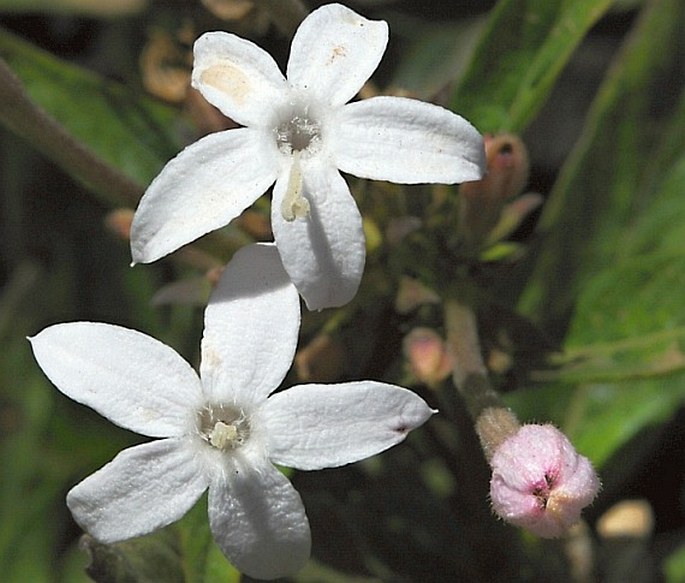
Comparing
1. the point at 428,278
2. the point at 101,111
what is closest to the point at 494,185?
the point at 428,278

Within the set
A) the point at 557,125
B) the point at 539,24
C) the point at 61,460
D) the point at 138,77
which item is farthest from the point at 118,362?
the point at 557,125

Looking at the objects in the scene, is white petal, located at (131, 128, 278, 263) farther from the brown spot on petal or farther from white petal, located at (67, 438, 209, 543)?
white petal, located at (67, 438, 209, 543)

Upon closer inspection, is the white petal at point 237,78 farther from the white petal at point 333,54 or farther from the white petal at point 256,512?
the white petal at point 256,512

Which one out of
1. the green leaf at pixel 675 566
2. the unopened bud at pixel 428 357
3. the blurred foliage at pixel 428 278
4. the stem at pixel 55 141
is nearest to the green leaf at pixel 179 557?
the blurred foliage at pixel 428 278

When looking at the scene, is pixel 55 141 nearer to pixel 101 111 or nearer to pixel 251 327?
pixel 251 327

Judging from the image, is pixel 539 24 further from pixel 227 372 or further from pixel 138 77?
pixel 138 77

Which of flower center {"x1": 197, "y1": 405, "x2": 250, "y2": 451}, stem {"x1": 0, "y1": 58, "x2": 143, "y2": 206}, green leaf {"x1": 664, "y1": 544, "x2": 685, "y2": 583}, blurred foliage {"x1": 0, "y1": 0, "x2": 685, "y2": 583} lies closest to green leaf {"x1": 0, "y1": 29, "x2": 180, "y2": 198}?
blurred foliage {"x1": 0, "y1": 0, "x2": 685, "y2": 583}
